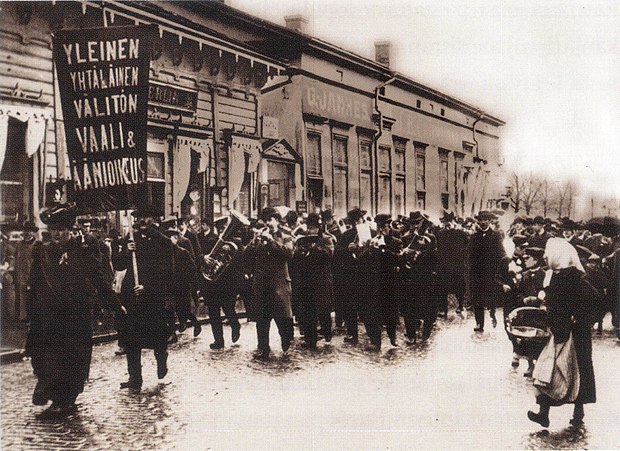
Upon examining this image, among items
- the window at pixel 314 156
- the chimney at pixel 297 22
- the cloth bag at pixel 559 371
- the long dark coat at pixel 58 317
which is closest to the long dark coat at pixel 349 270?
the window at pixel 314 156

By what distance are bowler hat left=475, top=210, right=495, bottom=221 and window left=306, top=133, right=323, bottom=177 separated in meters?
2.45

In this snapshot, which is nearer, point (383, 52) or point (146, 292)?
point (146, 292)

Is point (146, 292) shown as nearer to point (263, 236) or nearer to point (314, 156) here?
point (263, 236)

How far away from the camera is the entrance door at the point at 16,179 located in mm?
6188

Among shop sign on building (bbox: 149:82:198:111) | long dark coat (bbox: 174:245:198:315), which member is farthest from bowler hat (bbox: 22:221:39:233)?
shop sign on building (bbox: 149:82:198:111)

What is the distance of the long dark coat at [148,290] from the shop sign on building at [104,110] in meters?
0.43

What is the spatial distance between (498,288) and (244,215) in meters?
3.58

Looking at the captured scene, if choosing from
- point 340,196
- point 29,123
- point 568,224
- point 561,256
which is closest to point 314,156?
point 340,196

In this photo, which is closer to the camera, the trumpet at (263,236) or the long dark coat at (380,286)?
the trumpet at (263,236)

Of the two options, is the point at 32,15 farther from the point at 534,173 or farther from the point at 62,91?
the point at 534,173

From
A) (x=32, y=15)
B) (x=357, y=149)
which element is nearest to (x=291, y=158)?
(x=357, y=149)

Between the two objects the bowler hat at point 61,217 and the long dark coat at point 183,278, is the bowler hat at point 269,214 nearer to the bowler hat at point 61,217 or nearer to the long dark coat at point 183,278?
the long dark coat at point 183,278

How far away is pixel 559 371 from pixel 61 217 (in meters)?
4.24

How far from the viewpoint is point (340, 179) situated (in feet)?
31.9
